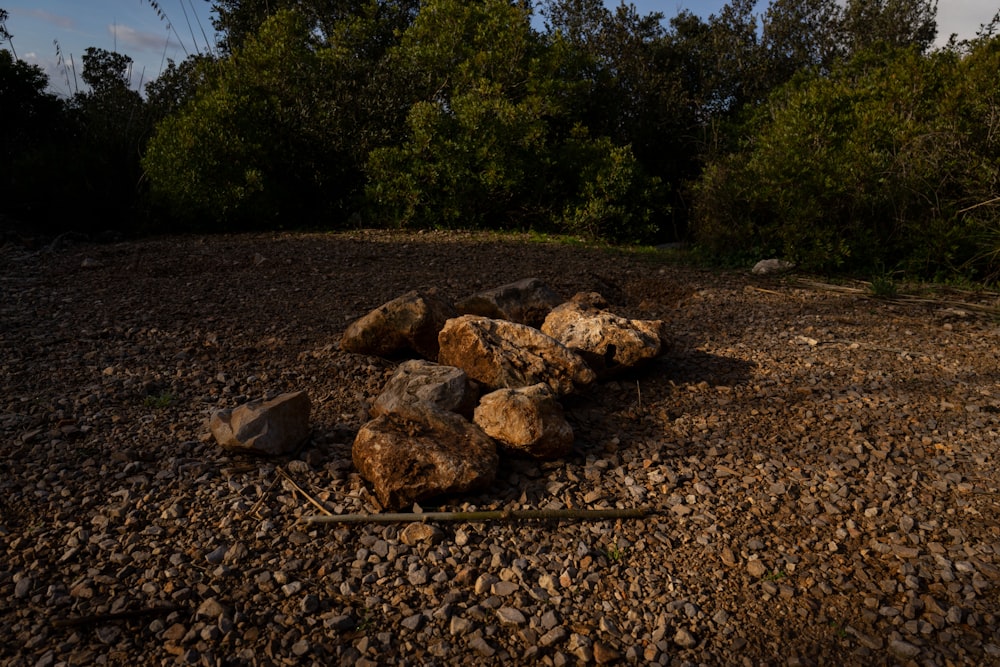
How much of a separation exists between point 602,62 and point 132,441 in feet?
33.3

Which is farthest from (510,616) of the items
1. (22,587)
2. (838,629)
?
(22,587)

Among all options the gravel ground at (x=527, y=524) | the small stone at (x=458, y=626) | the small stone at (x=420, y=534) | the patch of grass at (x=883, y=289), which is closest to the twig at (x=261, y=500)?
the gravel ground at (x=527, y=524)

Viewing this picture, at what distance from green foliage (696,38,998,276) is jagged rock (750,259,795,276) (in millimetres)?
107

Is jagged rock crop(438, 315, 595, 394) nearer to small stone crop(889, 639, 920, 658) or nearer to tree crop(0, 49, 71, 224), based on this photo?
small stone crop(889, 639, 920, 658)

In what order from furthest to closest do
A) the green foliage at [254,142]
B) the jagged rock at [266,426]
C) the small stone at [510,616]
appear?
the green foliage at [254,142] < the jagged rock at [266,426] < the small stone at [510,616]

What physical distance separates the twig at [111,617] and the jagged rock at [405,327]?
1.94 m

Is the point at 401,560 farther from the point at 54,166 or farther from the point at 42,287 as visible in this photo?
the point at 54,166

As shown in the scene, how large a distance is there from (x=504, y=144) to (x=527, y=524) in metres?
6.83

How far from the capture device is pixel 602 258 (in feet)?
22.7

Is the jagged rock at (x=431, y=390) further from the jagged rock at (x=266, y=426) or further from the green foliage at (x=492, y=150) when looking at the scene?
the green foliage at (x=492, y=150)

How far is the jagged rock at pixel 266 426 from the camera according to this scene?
2.92 meters

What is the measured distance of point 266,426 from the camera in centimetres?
294

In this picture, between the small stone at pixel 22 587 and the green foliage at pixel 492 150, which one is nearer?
the small stone at pixel 22 587

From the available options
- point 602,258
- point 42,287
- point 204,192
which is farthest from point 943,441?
point 204,192
